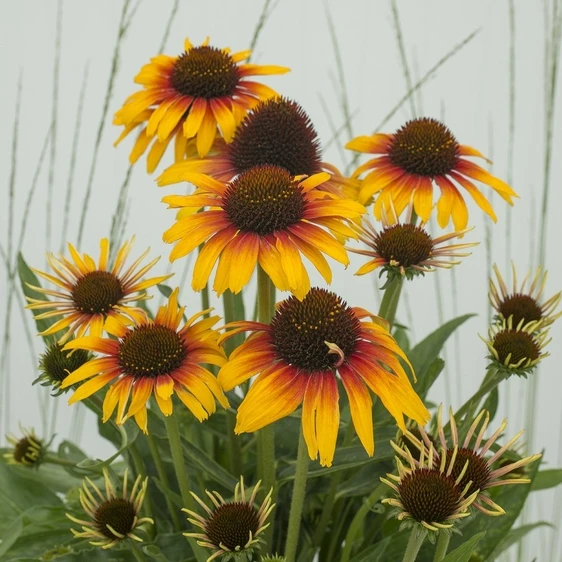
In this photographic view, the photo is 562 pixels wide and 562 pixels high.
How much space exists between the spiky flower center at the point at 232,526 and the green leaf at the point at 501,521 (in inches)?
8.8

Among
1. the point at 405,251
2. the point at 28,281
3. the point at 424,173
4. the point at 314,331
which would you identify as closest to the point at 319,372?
the point at 314,331

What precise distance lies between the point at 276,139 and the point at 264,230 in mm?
124

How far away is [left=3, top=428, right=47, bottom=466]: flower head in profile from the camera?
65cm

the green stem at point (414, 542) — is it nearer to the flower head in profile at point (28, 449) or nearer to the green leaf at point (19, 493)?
the flower head in profile at point (28, 449)

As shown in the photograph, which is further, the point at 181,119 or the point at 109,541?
the point at 181,119

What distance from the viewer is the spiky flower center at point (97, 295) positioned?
0.60 metres

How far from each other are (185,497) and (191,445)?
6 cm

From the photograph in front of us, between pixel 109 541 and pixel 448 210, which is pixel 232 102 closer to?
pixel 448 210

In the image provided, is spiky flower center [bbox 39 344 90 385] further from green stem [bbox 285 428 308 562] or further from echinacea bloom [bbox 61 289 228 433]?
green stem [bbox 285 428 308 562]

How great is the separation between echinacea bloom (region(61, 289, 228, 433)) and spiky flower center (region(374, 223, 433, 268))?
128 mm

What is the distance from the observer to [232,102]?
68 cm

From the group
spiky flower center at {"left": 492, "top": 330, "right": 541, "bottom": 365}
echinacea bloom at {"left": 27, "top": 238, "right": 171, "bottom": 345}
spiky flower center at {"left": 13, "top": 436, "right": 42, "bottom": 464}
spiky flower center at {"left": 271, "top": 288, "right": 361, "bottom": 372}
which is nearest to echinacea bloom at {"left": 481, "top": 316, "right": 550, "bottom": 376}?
spiky flower center at {"left": 492, "top": 330, "right": 541, "bottom": 365}

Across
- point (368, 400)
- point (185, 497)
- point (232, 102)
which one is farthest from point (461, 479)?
point (232, 102)

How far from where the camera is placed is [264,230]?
0.50 metres
